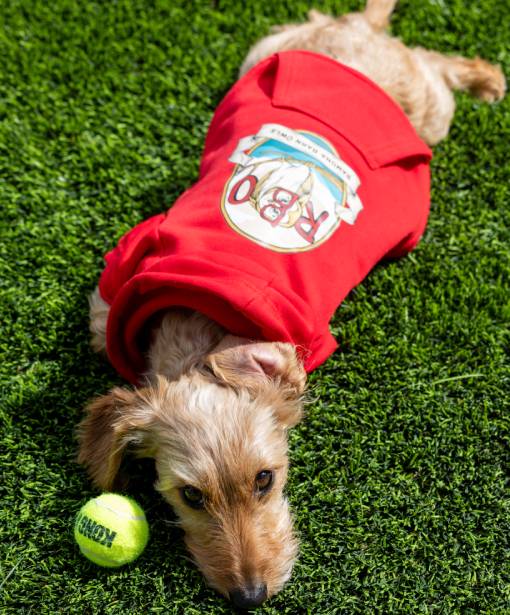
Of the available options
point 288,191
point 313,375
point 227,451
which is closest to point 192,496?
point 227,451

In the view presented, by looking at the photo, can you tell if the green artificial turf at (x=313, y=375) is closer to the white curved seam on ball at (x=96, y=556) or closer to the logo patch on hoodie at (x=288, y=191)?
the white curved seam on ball at (x=96, y=556)

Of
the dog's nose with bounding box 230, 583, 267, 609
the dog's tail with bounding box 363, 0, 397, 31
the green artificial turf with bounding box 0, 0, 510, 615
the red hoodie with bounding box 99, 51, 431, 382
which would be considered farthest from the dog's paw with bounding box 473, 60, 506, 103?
the dog's nose with bounding box 230, 583, 267, 609

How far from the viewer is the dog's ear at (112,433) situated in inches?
136

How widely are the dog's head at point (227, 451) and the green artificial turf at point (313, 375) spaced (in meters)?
0.34

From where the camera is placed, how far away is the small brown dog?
10.7 ft

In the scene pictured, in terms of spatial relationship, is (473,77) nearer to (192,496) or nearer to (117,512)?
(192,496)

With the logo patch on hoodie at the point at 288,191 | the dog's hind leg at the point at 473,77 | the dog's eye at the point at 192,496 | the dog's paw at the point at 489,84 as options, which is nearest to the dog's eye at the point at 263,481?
the dog's eye at the point at 192,496

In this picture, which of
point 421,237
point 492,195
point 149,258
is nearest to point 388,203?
point 421,237

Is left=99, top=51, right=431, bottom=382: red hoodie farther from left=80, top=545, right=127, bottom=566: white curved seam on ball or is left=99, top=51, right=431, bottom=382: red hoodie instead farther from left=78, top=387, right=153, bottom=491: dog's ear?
left=80, top=545, right=127, bottom=566: white curved seam on ball

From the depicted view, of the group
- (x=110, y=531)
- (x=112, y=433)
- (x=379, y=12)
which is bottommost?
(x=110, y=531)

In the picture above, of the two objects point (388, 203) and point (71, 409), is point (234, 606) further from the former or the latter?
point (388, 203)

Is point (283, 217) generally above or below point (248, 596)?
above

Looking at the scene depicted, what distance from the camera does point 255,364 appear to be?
3.38 meters

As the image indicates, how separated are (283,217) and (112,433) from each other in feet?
4.71
